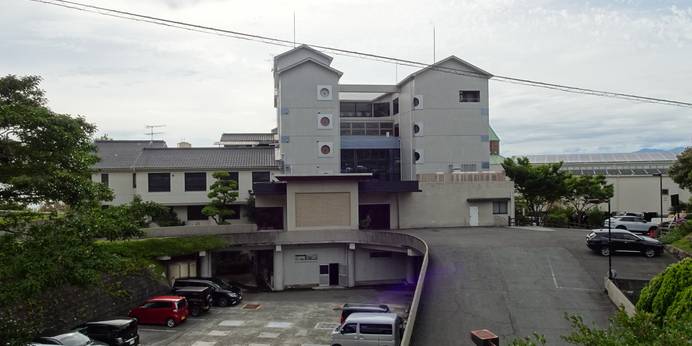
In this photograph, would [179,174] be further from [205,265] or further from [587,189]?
[587,189]

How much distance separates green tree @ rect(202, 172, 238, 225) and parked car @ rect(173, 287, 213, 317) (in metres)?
9.98

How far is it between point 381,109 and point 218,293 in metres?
28.5

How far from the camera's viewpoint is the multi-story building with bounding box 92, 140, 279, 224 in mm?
40438

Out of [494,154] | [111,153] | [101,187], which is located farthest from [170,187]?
[494,154]

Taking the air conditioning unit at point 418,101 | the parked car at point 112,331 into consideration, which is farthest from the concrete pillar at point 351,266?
the parked car at point 112,331

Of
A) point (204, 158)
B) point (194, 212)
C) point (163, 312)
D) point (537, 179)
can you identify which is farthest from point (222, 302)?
point (537, 179)

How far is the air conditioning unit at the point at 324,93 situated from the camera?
42031mm

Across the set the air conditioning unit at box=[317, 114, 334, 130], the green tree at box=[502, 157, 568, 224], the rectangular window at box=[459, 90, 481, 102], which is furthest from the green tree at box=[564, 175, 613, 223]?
the air conditioning unit at box=[317, 114, 334, 130]

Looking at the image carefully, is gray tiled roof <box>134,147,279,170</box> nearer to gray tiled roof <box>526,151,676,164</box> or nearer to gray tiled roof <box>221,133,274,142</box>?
gray tiled roof <box>221,133,274,142</box>

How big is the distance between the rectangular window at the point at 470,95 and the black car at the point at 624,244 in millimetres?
19144

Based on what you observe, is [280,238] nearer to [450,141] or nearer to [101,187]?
[450,141]

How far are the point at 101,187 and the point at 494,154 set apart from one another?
234ft

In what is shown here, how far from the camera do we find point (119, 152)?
4291cm

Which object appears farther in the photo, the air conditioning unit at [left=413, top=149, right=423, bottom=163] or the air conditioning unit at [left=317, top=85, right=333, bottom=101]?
the air conditioning unit at [left=413, top=149, right=423, bottom=163]
